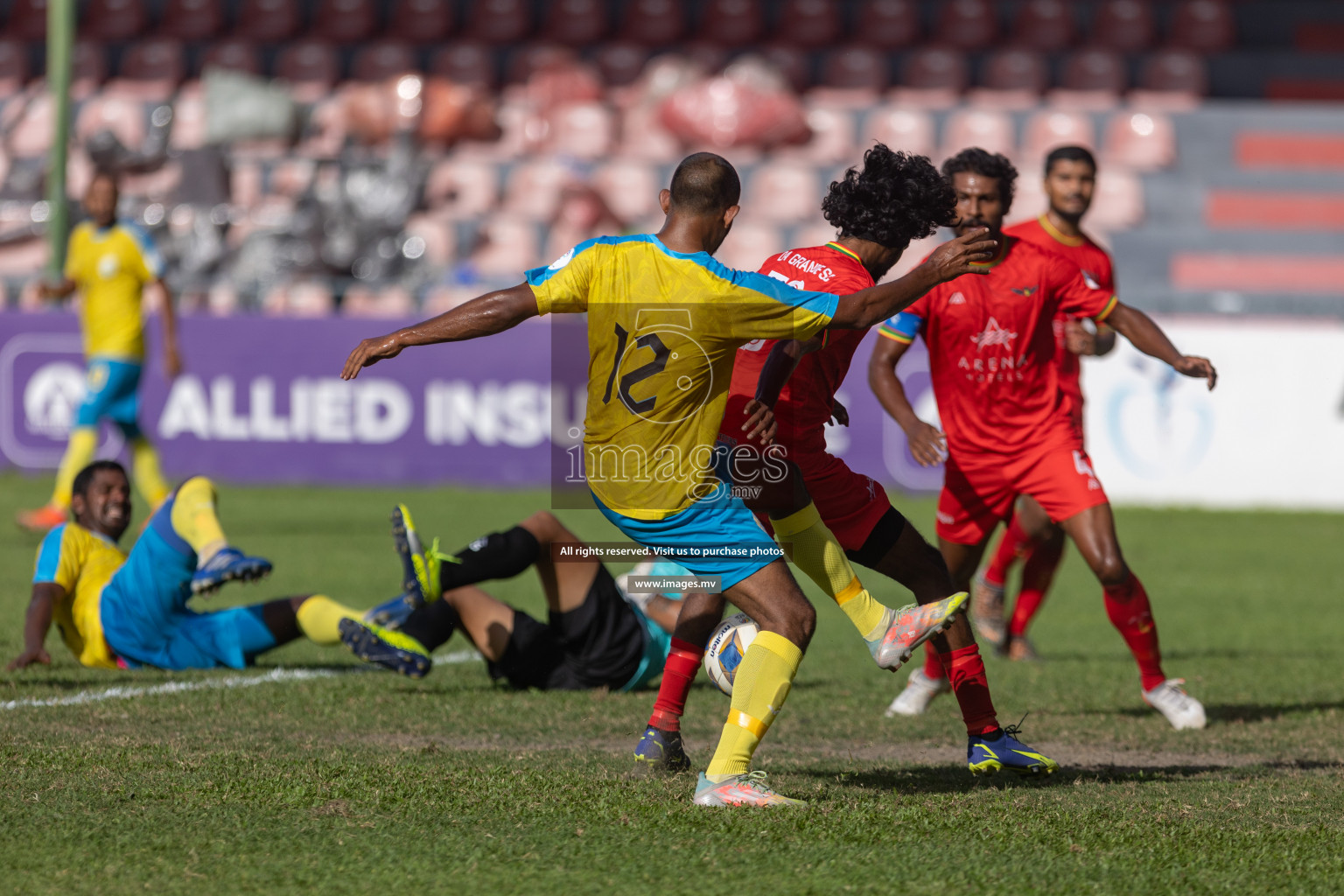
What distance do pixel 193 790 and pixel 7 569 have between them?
20.6ft

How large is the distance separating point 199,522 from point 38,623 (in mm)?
781

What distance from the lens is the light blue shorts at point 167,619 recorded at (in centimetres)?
709

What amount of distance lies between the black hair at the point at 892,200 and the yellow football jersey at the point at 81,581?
12.6ft

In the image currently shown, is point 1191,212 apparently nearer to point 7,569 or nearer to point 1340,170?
point 1340,170

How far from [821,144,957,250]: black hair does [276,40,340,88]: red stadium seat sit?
20.8 metres

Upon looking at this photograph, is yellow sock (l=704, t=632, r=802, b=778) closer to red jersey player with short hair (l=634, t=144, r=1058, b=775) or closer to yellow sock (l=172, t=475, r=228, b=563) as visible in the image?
red jersey player with short hair (l=634, t=144, r=1058, b=775)

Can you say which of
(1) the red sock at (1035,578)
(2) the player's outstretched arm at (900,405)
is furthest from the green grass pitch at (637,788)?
(2) the player's outstretched arm at (900,405)

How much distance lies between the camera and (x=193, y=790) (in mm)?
4883

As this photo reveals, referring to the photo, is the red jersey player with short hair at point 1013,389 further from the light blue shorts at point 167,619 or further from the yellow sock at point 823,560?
the light blue shorts at point 167,619

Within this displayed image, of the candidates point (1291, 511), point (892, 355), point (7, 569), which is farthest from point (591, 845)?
point (1291, 511)

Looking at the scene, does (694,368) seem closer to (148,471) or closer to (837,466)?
(837,466)

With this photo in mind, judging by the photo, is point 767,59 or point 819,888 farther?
point 767,59

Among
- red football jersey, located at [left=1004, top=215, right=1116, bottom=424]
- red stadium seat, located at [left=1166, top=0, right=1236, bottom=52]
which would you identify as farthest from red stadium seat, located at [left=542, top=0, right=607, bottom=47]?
red football jersey, located at [left=1004, top=215, right=1116, bottom=424]

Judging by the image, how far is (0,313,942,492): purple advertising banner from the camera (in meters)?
16.2
